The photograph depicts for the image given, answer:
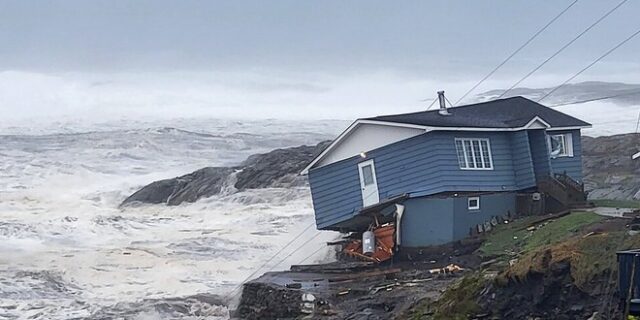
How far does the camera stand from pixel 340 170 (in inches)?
987

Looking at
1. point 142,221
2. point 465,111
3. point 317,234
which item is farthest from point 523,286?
point 142,221

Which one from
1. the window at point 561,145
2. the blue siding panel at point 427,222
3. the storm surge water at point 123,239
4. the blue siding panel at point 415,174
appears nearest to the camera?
the storm surge water at point 123,239

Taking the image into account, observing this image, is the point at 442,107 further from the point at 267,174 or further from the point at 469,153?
the point at 267,174

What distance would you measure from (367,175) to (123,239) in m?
11.0

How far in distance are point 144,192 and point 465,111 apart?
21.5 meters

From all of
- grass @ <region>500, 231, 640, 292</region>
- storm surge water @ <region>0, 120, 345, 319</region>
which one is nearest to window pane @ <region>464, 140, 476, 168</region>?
storm surge water @ <region>0, 120, 345, 319</region>

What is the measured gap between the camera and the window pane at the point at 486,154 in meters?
24.3

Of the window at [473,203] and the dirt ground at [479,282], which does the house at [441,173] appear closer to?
the window at [473,203]

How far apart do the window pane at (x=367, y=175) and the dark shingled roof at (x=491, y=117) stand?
117cm

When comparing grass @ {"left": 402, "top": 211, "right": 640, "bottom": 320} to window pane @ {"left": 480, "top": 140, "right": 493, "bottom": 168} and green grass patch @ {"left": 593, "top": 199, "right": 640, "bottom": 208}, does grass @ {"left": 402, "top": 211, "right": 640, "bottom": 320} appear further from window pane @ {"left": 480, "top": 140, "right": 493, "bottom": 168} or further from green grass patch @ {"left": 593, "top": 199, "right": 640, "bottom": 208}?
green grass patch @ {"left": 593, "top": 199, "right": 640, "bottom": 208}

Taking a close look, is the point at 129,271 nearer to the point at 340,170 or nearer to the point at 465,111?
the point at 340,170

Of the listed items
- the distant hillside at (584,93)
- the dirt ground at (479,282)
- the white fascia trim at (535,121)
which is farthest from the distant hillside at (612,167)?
the distant hillside at (584,93)

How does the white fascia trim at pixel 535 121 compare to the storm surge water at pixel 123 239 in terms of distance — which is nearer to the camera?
the storm surge water at pixel 123 239

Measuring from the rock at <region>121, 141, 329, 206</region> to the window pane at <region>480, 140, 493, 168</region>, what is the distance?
18.0 meters
